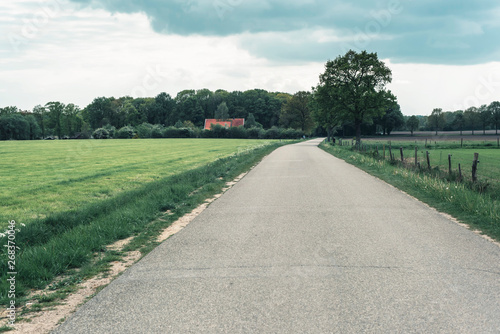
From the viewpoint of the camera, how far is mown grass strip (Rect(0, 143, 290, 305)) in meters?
5.59

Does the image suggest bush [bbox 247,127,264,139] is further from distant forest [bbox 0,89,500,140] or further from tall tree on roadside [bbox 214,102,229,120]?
tall tree on roadside [bbox 214,102,229,120]

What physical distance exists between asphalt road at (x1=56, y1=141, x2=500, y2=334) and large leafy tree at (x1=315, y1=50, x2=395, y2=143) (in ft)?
159

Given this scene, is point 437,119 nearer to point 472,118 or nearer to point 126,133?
point 472,118

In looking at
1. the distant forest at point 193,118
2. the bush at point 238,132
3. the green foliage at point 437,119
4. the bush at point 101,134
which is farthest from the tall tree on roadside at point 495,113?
the bush at point 101,134

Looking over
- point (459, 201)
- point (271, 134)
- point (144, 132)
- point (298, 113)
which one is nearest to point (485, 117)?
point (298, 113)

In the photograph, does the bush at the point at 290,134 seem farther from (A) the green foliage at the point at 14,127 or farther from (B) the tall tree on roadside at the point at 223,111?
(A) the green foliage at the point at 14,127

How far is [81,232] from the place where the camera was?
776 centimetres

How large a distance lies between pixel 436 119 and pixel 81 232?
155051 millimetres

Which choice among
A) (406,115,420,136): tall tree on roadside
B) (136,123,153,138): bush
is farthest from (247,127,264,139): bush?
(406,115,420,136): tall tree on roadside

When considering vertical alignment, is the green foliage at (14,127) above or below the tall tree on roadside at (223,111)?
below

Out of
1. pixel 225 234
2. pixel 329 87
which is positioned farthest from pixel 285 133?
pixel 225 234

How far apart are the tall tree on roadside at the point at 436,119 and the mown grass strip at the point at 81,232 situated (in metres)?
149

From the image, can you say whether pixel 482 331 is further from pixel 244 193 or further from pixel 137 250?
pixel 244 193

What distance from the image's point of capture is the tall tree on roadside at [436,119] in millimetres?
144875
